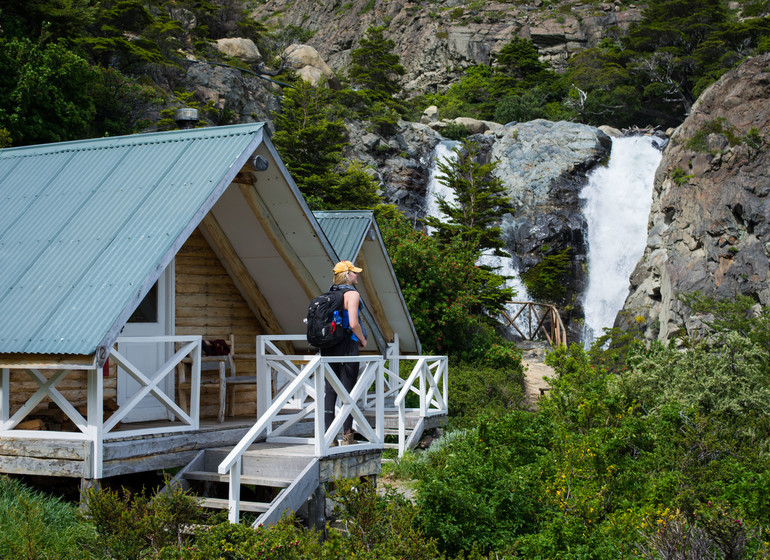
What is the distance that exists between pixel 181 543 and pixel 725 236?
19.0 meters

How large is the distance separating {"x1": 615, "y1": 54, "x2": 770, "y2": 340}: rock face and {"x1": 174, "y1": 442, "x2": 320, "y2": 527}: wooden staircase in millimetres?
13832

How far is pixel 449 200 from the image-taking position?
3600cm

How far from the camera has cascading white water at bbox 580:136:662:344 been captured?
33.5 metres

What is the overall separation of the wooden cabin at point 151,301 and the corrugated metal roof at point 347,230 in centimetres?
309

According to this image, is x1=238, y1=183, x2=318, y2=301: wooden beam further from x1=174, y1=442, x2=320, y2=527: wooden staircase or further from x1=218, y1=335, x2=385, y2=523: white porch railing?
x1=174, y1=442, x2=320, y2=527: wooden staircase

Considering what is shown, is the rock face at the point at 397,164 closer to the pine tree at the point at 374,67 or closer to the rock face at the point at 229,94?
the rock face at the point at 229,94

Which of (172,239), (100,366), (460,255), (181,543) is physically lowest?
(181,543)

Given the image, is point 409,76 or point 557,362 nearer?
point 557,362

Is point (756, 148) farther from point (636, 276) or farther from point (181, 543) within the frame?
point (181, 543)

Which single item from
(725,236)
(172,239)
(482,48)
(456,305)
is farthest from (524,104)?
(172,239)

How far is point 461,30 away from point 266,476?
207 ft

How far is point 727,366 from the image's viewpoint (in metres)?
11.5

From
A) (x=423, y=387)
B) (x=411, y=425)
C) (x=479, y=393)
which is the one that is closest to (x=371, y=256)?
(x=423, y=387)

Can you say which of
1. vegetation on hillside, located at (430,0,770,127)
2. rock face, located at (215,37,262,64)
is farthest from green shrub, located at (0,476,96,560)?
vegetation on hillside, located at (430,0,770,127)
